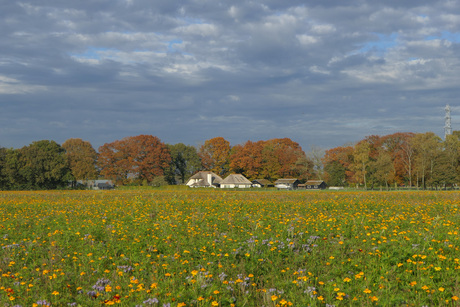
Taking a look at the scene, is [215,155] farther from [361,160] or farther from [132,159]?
[361,160]

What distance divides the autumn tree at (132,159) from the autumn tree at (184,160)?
14.3m

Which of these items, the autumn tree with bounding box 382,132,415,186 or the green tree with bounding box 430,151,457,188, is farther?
the autumn tree with bounding box 382,132,415,186

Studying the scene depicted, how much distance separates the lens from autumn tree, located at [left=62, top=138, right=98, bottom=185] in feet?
303

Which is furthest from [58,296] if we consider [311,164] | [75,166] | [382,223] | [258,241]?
[311,164]

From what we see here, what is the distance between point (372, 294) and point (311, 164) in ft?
338

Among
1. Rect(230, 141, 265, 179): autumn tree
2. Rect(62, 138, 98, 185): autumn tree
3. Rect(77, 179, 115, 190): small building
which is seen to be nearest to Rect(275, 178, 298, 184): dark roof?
Rect(230, 141, 265, 179): autumn tree

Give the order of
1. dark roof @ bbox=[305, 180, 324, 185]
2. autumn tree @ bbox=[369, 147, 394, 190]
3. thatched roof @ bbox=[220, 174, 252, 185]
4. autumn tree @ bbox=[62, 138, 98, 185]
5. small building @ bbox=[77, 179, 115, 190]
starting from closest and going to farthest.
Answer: autumn tree @ bbox=[369, 147, 394, 190], small building @ bbox=[77, 179, 115, 190], autumn tree @ bbox=[62, 138, 98, 185], thatched roof @ bbox=[220, 174, 252, 185], dark roof @ bbox=[305, 180, 324, 185]

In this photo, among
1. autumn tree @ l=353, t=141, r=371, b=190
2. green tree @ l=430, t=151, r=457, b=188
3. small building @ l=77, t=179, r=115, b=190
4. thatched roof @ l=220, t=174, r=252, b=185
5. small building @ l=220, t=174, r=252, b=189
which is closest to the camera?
green tree @ l=430, t=151, r=457, b=188

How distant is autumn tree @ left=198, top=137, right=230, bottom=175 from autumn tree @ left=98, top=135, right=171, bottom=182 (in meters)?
18.3

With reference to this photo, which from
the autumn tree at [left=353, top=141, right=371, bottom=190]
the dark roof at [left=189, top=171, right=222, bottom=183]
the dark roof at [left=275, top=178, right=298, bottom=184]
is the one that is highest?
the autumn tree at [left=353, top=141, right=371, bottom=190]

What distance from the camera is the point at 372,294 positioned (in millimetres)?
7031

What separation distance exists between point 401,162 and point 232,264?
9230cm

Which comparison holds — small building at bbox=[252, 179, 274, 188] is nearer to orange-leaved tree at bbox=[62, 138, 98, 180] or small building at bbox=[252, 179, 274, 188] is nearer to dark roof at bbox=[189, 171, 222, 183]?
dark roof at bbox=[189, 171, 222, 183]

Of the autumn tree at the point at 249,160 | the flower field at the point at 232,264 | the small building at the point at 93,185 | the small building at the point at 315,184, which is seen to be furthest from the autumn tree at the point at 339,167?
the flower field at the point at 232,264
